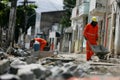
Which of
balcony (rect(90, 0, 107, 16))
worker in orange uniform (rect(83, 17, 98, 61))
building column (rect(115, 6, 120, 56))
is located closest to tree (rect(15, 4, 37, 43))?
balcony (rect(90, 0, 107, 16))

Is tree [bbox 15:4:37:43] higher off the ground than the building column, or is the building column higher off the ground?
tree [bbox 15:4:37:43]

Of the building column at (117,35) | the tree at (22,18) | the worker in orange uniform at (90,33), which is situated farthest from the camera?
the tree at (22,18)

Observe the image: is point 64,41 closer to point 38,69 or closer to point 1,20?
point 1,20

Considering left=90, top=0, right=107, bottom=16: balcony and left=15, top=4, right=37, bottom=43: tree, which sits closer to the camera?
left=90, top=0, right=107, bottom=16: balcony

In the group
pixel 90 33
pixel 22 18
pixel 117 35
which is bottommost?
pixel 117 35

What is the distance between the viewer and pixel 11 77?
6758mm

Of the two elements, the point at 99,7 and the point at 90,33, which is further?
the point at 99,7

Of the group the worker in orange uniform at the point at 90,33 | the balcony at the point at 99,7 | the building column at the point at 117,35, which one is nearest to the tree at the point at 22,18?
the balcony at the point at 99,7

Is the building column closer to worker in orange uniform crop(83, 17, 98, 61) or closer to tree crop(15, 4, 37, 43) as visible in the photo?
worker in orange uniform crop(83, 17, 98, 61)

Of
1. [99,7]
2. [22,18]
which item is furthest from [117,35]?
[22,18]

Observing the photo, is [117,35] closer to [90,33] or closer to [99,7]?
[90,33]

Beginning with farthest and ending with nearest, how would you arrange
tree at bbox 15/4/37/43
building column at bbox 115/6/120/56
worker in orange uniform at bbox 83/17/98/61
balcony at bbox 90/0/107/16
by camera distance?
tree at bbox 15/4/37/43 → balcony at bbox 90/0/107/16 → building column at bbox 115/6/120/56 → worker in orange uniform at bbox 83/17/98/61

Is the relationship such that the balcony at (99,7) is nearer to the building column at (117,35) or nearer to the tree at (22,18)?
the building column at (117,35)

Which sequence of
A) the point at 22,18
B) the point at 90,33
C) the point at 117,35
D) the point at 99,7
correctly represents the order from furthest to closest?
the point at 22,18 < the point at 99,7 < the point at 117,35 < the point at 90,33
